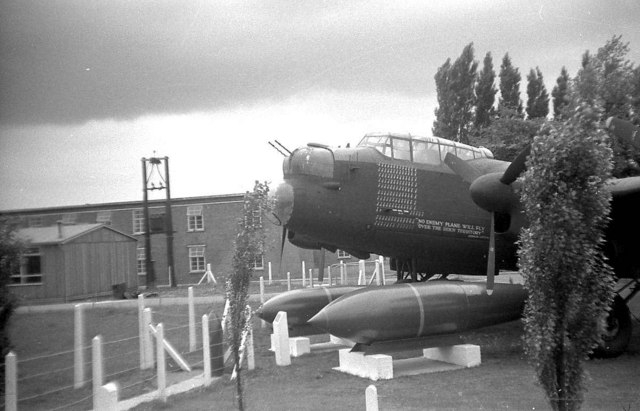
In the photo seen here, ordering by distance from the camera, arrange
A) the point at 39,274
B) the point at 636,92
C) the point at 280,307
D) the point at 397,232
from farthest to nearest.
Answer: the point at 636,92 → the point at 280,307 → the point at 397,232 → the point at 39,274

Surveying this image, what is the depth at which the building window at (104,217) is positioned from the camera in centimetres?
944

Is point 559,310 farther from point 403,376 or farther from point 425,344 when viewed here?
point 425,344

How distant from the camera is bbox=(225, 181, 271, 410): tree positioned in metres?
8.70

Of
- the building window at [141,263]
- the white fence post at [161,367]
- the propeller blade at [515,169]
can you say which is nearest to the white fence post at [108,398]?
the building window at [141,263]

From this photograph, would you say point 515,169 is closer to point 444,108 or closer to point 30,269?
point 30,269

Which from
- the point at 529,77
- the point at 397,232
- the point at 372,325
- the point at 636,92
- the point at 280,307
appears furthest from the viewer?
the point at 529,77

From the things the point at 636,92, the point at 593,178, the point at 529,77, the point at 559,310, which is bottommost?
the point at 559,310

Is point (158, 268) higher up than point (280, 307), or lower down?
higher up

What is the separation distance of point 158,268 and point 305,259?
2289 cm

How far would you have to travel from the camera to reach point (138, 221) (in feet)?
34.5

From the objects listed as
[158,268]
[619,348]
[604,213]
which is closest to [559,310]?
[604,213]

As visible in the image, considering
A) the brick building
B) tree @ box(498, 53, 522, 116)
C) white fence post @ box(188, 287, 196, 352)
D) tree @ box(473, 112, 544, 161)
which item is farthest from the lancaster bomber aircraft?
tree @ box(498, 53, 522, 116)

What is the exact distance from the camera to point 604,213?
23.5ft

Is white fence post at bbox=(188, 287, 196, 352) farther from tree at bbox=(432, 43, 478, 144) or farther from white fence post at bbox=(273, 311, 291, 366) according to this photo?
tree at bbox=(432, 43, 478, 144)
